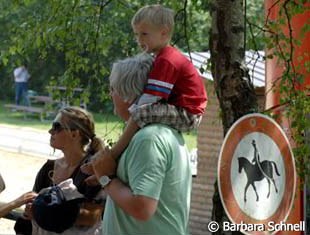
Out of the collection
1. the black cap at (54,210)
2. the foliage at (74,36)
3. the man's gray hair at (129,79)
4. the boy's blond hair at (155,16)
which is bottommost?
the black cap at (54,210)

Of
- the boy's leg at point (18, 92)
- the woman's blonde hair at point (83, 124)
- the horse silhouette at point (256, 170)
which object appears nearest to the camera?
the horse silhouette at point (256, 170)

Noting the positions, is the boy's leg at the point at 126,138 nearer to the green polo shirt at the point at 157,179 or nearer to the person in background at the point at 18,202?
the green polo shirt at the point at 157,179

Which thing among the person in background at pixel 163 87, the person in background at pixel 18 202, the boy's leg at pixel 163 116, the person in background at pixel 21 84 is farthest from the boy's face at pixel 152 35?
the person in background at pixel 21 84

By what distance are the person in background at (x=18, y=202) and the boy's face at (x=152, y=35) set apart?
1257 millimetres

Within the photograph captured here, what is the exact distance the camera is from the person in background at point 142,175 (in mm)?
2850

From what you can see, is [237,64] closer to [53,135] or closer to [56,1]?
[53,135]

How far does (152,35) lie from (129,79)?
1.24 feet

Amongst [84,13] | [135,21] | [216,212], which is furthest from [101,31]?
[135,21]

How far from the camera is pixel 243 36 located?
410cm

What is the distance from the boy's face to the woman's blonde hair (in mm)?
988

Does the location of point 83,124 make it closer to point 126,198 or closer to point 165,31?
point 165,31

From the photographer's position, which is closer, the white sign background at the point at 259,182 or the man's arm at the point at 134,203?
the man's arm at the point at 134,203

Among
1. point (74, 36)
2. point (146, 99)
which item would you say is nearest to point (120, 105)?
point (146, 99)

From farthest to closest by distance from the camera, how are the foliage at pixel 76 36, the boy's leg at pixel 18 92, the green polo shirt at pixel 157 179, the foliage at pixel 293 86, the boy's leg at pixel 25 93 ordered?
the boy's leg at pixel 18 92 → the boy's leg at pixel 25 93 → the foliage at pixel 76 36 → the foliage at pixel 293 86 → the green polo shirt at pixel 157 179
